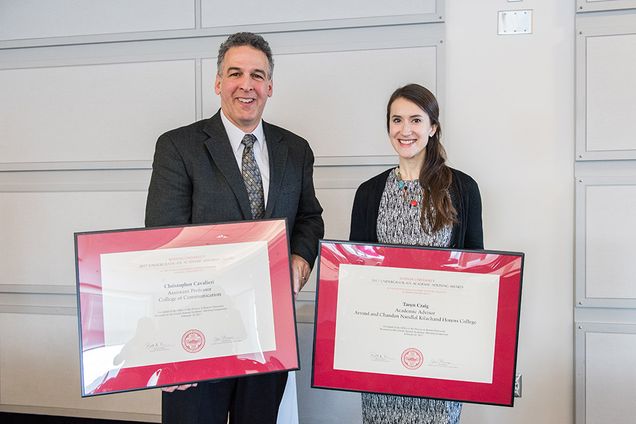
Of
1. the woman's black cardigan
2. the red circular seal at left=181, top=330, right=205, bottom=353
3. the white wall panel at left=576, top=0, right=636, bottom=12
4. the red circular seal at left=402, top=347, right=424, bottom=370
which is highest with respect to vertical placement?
the white wall panel at left=576, top=0, right=636, bottom=12

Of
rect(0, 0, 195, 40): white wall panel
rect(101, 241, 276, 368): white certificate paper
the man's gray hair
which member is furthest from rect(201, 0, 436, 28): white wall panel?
rect(101, 241, 276, 368): white certificate paper

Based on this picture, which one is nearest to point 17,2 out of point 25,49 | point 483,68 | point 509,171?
point 25,49

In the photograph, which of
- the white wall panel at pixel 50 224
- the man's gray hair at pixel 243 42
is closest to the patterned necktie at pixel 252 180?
the man's gray hair at pixel 243 42

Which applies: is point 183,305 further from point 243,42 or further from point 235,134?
point 243,42

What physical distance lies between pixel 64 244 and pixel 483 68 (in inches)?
87.3

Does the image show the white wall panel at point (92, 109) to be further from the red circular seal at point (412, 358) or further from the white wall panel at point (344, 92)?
the red circular seal at point (412, 358)

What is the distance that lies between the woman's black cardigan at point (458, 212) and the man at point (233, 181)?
186 mm

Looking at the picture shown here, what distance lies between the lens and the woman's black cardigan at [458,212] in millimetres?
1591

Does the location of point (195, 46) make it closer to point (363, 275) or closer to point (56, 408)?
point (363, 275)

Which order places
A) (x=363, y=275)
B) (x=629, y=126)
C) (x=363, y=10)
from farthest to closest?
(x=363, y=10), (x=629, y=126), (x=363, y=275)

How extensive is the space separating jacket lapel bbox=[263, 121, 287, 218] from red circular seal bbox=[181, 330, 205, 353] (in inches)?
15.8

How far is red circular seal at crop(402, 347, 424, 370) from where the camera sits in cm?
147

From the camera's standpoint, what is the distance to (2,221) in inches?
105

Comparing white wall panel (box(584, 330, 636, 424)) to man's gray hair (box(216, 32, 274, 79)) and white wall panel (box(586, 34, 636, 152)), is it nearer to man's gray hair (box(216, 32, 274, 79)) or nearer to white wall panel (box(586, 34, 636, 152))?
white wall panel (box(586, 34, 636, 152))
